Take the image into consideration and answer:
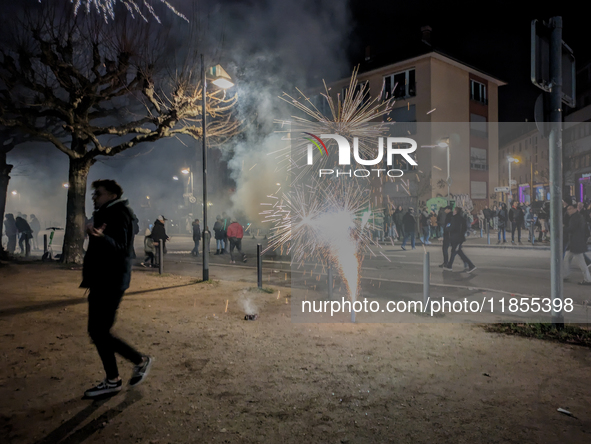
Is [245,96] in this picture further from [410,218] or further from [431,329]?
[431,329]

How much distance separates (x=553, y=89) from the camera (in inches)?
206

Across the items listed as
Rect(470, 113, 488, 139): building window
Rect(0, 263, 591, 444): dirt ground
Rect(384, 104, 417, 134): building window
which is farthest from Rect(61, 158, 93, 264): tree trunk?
Rect(470, 113, 488, 139): building window

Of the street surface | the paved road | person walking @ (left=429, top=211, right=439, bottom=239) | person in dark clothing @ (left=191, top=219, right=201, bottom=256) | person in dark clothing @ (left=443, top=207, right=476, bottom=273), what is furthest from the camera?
person walking @ (left=429, top=211, right=439, bottom=239)

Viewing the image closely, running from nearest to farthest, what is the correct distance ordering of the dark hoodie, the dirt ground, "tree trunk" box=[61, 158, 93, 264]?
the dirt ground, the dark hoodie, "tree trunk" box=[61, 158, 93, 264]

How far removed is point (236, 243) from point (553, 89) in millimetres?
11543

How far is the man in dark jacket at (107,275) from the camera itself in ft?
11.2

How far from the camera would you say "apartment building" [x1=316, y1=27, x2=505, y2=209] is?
31672mm

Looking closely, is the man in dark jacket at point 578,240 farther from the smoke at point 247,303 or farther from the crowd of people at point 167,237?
the crowd of people at point 167,237

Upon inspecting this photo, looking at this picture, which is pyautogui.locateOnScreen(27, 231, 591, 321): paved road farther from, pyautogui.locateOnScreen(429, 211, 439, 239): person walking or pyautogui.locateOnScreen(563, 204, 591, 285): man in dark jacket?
pyautogui.locateOnScreen(429, 211, 439, 239): person walking

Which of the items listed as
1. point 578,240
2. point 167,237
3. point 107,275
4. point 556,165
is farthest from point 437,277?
point 167,237

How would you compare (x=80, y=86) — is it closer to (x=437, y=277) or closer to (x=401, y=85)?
(x=437, y=277)

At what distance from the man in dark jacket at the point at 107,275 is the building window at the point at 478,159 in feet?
116

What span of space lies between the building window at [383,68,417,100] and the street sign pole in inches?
1165

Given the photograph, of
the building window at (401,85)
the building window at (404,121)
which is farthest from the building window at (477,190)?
the building window at (401,85)
